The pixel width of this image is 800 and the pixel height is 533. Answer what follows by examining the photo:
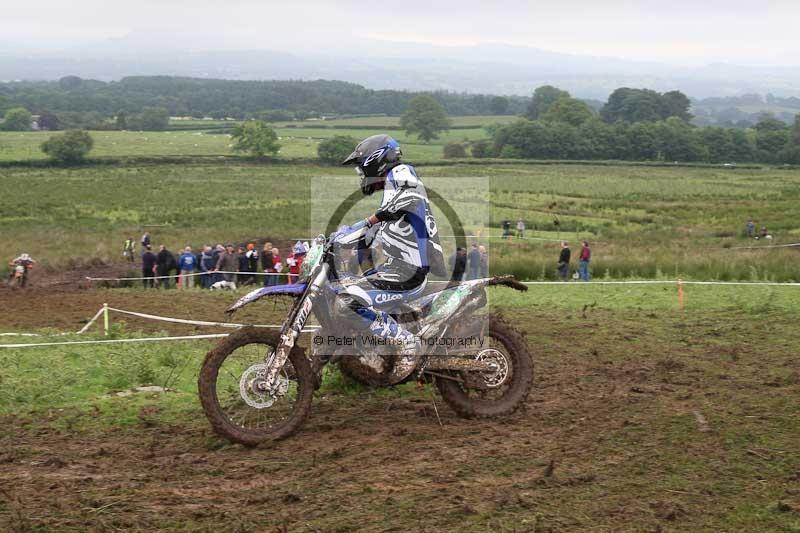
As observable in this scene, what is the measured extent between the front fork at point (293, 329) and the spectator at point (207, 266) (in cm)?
1466

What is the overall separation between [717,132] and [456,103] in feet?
214

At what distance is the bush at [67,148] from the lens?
86750mm

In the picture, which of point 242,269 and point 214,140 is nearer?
point 242,269

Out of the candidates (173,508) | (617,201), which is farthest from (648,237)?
(173,508)

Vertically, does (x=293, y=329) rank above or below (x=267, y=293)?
below

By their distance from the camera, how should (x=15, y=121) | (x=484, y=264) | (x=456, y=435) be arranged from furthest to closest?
(x=15, y=121)
(x=484, y=264)
(x=456, y=435)

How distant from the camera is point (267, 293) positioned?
283 inches

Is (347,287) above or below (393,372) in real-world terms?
above

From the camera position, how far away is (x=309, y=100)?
160 metres

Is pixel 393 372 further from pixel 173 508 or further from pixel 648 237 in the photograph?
pixel 648 237

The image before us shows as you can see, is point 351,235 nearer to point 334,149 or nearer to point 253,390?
point 253,390

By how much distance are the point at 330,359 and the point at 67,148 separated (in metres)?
87.4

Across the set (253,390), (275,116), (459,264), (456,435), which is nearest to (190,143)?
(275,116)

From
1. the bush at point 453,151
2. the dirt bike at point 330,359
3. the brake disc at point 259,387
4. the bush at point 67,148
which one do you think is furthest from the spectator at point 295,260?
the bush at point 453,151
